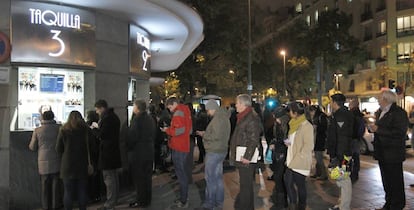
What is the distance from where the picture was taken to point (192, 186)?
10.1 metres

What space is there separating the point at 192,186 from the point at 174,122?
2638 millimetres

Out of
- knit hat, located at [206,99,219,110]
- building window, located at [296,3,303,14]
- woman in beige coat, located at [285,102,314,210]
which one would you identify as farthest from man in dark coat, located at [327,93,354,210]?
building window, located at [296,3,303,14]

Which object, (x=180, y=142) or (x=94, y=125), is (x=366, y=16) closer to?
(x=180, y=142)

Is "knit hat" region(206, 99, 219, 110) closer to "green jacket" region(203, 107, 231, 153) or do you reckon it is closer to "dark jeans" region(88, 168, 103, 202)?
"green jacket" region(203, 107, 231, 153)

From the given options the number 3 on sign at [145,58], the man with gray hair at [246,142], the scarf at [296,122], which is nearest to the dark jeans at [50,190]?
the man with gray hair at [246,142]

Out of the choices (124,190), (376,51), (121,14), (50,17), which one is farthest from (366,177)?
(376,51)

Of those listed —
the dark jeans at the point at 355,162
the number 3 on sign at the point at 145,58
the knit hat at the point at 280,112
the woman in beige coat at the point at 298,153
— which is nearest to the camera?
the woman in beige coat at the point at 298,153

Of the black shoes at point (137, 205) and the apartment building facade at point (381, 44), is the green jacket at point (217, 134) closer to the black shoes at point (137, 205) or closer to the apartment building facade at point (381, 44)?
the black shoes at point (137, 205)

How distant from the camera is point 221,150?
735 centimetres

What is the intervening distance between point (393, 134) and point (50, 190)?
18.6 feet

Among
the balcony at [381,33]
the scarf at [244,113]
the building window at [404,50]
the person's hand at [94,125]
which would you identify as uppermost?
the balcony at [381,33]

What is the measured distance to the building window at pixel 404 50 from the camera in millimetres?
49031

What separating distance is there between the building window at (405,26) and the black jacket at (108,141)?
159ft

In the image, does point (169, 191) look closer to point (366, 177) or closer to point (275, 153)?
point (275, 153)
